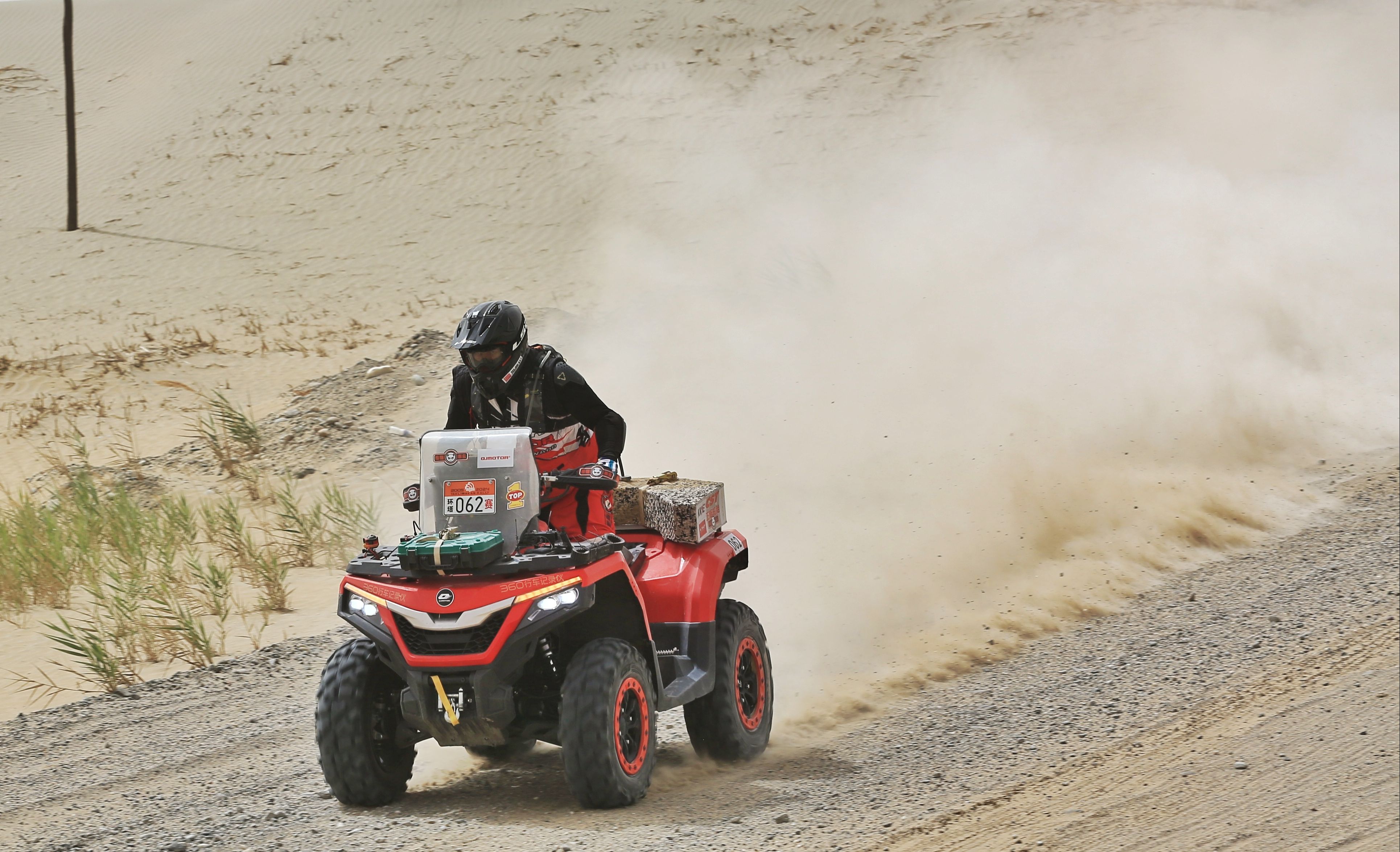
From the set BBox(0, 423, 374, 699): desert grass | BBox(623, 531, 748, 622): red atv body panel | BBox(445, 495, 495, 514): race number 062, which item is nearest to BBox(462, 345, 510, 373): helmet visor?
BBox(445, 495, 495, 514): race number 062

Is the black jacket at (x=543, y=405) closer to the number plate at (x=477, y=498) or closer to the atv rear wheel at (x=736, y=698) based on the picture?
the number plate at (x=477, y=498)

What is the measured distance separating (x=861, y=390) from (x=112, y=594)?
7405 millimetres

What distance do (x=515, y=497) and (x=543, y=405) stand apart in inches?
25.0

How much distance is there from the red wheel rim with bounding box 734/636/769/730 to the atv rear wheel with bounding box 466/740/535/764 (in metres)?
1.00

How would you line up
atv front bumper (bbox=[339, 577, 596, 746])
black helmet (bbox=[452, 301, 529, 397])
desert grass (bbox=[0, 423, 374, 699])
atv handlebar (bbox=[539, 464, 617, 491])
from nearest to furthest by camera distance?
1. atv front bumper (bbox=[339, 577, 596, 746])
2. atv handlebar (bbox=[539, 464, 617, 491])
3. black helmet (bbox=[452, 301, 529, 397])
4. desert grass (bbox=[0, 423, 374, 699])

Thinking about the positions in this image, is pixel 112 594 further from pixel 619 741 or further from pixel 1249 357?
pixel 1249 357

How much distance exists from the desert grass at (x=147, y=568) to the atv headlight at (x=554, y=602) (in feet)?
13.1

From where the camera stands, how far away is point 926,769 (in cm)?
630

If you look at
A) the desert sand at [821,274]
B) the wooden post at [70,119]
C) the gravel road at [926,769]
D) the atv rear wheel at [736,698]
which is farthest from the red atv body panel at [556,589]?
the wooden post at [70,119]

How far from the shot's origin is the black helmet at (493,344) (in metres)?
5.68

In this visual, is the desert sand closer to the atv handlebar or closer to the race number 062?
the atv handlebar

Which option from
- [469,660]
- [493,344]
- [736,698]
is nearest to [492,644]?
[469,660]

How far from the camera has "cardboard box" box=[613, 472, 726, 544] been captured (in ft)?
20.4

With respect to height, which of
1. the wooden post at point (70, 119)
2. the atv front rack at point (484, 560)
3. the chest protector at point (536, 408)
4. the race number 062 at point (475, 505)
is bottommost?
the atv front rack at point (484, 560)
